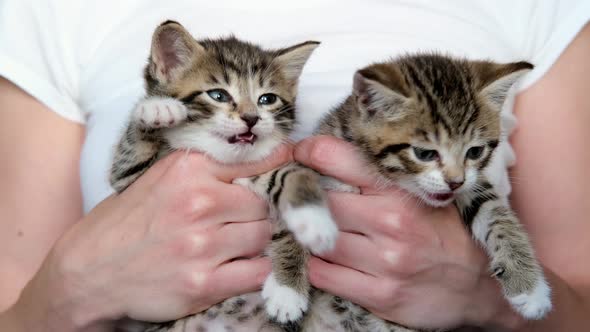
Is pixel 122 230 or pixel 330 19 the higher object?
pixel 330 19

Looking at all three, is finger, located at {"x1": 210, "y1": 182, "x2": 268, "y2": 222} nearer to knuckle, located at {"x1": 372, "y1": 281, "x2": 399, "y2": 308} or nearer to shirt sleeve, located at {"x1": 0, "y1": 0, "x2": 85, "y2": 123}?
knuckle, located at {"x1": 372, "y1": 281, "x2": 399, "y2": 308}

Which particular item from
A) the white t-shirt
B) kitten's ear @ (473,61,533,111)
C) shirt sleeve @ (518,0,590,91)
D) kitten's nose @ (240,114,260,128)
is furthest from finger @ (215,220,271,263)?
shirt sleeve @ (518,0,590,91)

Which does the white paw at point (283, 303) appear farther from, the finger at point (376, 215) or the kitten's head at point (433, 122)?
the kitten's head at point (433, 122)

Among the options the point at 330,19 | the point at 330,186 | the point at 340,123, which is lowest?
the point at 330,186

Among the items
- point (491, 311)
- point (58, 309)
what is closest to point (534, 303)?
point (491, 311)

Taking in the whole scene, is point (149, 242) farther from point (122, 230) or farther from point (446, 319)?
point (446, 319)

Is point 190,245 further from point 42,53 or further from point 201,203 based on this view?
point 42,53

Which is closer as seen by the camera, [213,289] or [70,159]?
[213,289]

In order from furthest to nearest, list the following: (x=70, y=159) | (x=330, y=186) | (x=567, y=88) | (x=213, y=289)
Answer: (x=70, y=159), (x=567, y=88), (x=330, y=186), (x=213, y=289)

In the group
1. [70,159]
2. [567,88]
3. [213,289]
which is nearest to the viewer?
[213,289]

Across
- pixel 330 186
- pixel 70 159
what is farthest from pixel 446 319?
pixel 70 159
